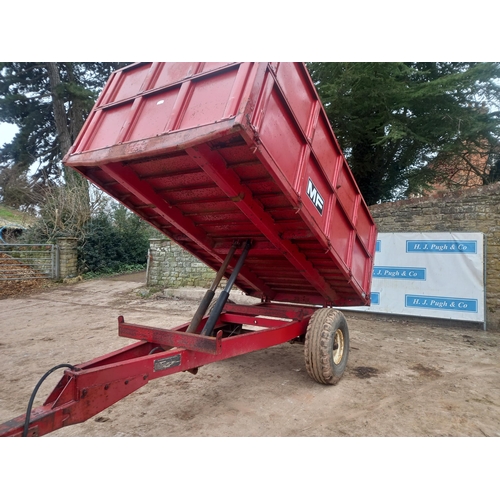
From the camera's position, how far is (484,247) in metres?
7.27

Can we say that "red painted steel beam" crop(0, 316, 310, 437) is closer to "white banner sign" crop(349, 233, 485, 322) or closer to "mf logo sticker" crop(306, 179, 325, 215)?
"mf logo sticker" crop(306, 179, 325, 215)

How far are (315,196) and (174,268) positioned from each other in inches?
347

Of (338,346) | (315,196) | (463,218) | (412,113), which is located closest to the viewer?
(315,196)

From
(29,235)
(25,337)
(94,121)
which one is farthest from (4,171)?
(94,121)

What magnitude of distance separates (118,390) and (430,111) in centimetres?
1206

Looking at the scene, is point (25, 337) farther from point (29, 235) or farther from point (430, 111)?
point (430, 111)

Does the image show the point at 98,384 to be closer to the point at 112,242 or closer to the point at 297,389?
the point at 297,389

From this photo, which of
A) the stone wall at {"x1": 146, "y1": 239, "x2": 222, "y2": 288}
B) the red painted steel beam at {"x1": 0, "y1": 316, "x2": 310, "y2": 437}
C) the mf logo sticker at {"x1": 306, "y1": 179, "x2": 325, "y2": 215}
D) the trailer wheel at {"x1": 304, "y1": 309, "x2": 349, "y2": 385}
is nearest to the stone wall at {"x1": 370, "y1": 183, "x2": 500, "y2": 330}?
the trailer wheel at {"x1": 304, "y1": 309, "x2": 349, "y2": 385}

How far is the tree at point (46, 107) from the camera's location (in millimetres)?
19656

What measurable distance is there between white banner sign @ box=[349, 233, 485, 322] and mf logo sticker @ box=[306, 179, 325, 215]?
5299 millimetres

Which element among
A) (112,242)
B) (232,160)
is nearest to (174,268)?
(112,242)

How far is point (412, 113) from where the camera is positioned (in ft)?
36.7

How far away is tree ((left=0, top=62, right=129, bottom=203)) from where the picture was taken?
64.5ft

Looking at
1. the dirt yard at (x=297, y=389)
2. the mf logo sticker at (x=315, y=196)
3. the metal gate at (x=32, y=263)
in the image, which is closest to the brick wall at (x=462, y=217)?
the dirt yard at (x=297, y=389)
